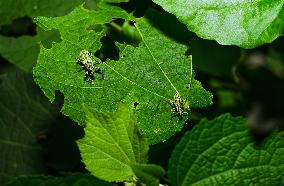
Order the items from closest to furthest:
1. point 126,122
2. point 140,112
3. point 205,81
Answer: point 126,122 < point 140,112 < point 205,81

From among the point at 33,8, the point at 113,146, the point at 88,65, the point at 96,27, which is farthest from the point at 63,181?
the point at 33,8

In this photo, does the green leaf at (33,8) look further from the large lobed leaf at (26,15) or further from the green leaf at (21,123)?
the green leaf at (21,123)

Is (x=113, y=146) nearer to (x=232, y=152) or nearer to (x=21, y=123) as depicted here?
(x=232, y=152)

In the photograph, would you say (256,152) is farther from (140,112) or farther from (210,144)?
(140,112)

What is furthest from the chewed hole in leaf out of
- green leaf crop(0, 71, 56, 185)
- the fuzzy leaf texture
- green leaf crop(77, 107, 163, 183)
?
green leaf crop(0, 71, 56, 185)

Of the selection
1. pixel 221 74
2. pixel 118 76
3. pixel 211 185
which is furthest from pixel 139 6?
pixel 221 74

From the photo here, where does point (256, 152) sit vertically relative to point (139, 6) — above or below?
below
